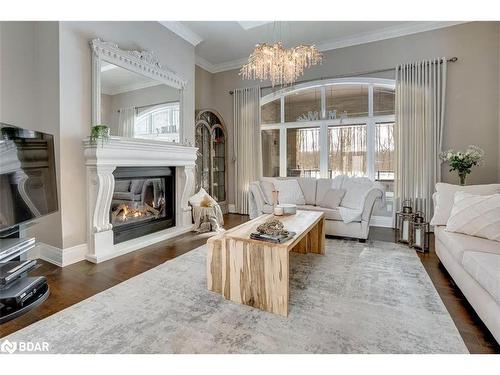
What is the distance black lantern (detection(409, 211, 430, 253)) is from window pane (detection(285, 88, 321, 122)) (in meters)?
2.65

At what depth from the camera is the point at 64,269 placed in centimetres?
273

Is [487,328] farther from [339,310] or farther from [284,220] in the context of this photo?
[284,220]

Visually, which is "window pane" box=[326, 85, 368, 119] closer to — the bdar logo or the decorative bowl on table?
the decorative bowl on table

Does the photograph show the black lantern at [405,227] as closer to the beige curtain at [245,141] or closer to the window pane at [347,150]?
the window pane at [347,150]

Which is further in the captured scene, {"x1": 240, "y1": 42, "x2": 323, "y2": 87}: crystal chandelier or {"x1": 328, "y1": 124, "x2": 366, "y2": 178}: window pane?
{"x1": 328, "y1": 124, "x2": 366, "y2": 178}: window pane

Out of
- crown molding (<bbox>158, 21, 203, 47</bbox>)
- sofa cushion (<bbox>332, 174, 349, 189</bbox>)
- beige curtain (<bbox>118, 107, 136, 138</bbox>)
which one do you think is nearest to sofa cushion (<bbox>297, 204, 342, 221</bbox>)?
sofa cushion (<bbox>332, 174, 349, 189</bbox>)

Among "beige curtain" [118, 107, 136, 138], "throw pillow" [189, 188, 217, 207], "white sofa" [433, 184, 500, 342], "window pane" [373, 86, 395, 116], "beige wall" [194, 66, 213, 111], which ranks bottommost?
"white sofa" [433, 184, 500, 342]

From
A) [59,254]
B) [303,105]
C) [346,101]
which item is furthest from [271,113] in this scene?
[59,254]

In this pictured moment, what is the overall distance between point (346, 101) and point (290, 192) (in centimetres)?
210

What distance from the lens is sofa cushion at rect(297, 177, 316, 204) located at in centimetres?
436

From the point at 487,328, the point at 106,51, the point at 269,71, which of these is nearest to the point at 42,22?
the point at 106,51

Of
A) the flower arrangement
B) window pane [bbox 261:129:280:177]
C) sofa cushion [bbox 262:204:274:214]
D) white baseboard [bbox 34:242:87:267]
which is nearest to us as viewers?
white baseboard [bbox 34:242:87:267]

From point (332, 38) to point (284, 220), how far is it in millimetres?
3747
